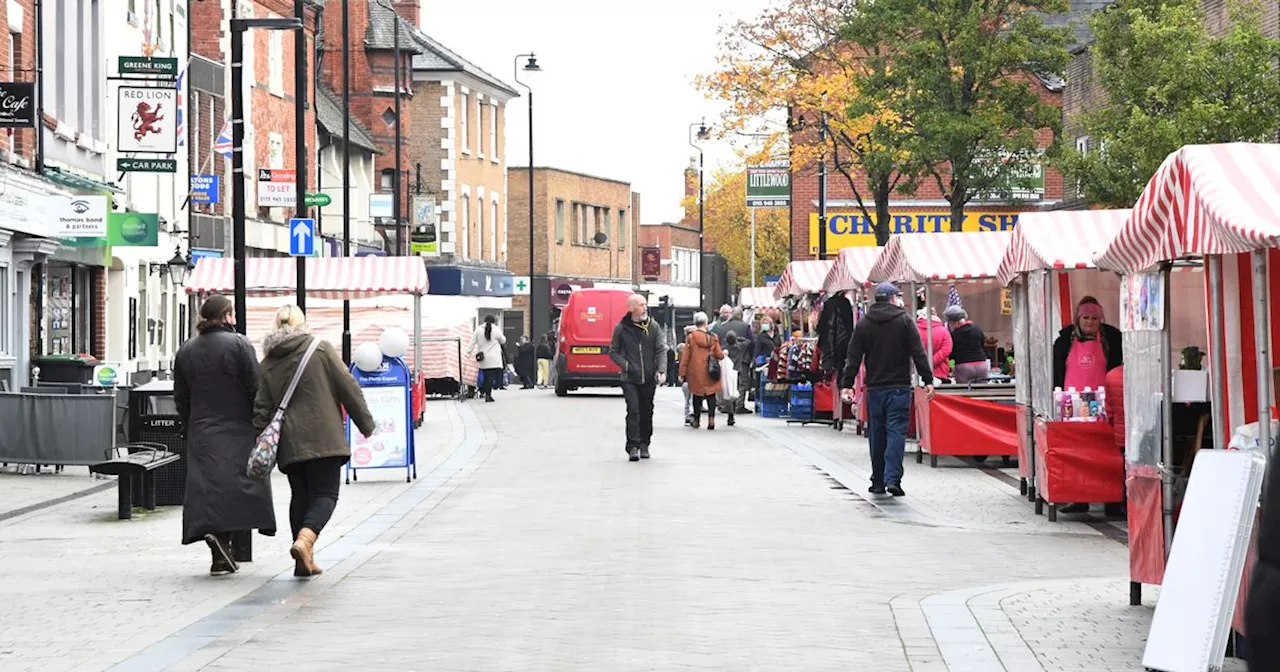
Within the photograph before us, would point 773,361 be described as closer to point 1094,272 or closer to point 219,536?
point 1094,272

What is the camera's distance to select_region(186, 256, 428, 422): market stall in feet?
94.7

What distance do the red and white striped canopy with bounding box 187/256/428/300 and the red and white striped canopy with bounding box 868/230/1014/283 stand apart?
689cm

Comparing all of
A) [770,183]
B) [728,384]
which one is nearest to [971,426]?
[728,384]

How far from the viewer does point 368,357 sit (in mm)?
20406

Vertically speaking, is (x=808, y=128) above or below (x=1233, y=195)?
above

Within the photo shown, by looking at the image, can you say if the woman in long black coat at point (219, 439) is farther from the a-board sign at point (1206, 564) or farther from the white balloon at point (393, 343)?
the white balloon at point (393, 343)

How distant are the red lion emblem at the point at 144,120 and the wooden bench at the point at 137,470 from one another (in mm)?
12725

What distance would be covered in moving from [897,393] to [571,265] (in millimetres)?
75788

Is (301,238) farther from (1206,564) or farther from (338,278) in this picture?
(1206,564)

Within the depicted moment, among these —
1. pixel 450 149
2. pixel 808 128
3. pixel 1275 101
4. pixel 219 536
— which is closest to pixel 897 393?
pixel 219 536

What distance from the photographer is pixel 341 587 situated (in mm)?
12273

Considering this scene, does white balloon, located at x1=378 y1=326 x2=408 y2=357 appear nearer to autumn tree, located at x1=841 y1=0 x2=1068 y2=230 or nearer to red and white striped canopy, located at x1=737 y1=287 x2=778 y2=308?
autumn tree, located at x1=841 y1=0 x2=1068 y2=230

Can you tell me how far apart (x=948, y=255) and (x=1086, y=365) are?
8.61m

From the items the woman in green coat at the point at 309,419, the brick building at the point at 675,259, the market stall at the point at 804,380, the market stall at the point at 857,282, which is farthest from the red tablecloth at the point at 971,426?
the brick building at the point at 675,259
